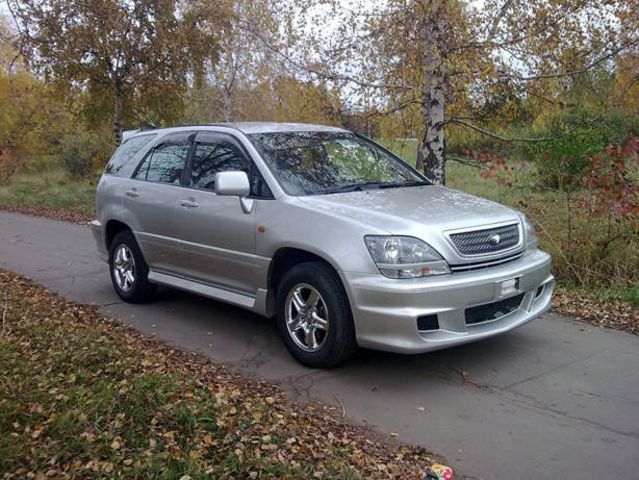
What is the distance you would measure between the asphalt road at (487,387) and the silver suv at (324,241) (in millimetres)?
359

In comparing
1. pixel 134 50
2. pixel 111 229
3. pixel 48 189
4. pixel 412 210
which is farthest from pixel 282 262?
pixel 48 189

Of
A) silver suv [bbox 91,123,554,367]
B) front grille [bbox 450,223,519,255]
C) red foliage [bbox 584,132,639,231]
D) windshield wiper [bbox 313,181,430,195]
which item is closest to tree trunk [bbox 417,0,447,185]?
red foliage [bbox 584,132,639,231]

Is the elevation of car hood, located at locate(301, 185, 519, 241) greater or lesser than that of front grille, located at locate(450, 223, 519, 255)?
greater

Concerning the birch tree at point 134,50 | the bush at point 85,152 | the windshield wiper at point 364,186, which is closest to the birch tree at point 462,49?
the windshield wiper at point 364,186

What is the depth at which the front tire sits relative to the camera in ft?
15.8

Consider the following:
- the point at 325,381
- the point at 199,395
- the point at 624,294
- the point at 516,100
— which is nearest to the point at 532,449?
the point at 325,381

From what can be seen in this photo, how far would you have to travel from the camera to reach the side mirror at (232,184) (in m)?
5.32

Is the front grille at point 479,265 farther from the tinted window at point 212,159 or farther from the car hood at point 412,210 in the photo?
the tinted window at point 212,159

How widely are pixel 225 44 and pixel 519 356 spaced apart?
17947 millimetres

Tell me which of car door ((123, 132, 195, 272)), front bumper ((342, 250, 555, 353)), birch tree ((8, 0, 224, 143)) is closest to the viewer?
front bumper ((342, 250, 555, 353))

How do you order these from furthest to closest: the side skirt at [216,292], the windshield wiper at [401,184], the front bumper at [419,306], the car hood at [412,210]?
the windshield wiper at [401,184], the side skirt at [216,292], the car hood at [412,210], the front bumper at [419,306]

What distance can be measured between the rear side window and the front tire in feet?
9.58

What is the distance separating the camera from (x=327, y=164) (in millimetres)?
5938

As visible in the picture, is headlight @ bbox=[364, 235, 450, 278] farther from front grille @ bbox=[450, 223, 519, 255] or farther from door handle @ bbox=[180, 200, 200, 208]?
door handle @ bbox=[180, 200, 200, 208]
